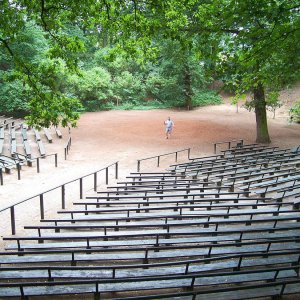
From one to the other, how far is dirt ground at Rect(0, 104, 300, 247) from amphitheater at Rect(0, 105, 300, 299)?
0.32 ft

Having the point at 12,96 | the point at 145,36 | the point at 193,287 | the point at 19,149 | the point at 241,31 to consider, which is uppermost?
the point at 145,36

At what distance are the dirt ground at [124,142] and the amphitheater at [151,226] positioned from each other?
99mm

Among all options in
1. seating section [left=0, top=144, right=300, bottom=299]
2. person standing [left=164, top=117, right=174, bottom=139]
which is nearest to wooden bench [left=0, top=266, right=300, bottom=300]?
seating section [left=0, top=144, right=300, bottom=299]

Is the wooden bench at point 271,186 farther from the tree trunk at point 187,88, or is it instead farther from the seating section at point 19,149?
the tree trunk at point 187,88

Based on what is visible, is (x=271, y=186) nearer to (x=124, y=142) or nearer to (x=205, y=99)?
(x=124, y=142)

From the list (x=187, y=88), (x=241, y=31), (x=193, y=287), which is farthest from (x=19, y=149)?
(x=187, y=88)

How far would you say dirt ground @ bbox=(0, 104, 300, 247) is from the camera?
38.6 ft

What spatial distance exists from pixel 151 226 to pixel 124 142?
1483cm

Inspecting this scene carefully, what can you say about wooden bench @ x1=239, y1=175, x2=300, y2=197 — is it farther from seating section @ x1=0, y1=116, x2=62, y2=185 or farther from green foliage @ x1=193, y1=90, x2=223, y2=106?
green foliage @ x1=193, y1=90, x2=223, y2=106

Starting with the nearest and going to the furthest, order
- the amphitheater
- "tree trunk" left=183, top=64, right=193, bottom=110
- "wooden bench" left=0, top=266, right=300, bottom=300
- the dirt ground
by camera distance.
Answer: "wooden bench" left=0, top=266, right=300, bottom=300 → the amphitheater → the dirt ground → "tree trunk" left=183, top=64, right=193, bottom=110

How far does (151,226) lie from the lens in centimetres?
726

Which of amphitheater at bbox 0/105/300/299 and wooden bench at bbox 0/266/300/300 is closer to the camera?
wooden bench at bbox 0/266/300/300

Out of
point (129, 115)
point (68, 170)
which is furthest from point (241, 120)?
point (68, 170)

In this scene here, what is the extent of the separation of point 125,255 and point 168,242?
0.97 metres
